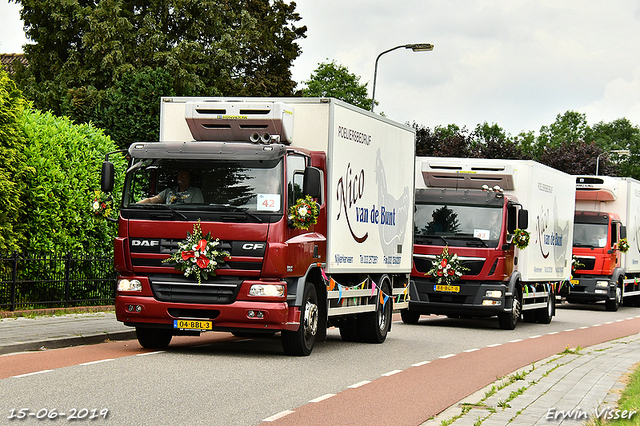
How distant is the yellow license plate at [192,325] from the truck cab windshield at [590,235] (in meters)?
20.7

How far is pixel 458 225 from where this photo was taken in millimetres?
19984

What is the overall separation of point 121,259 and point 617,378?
6535 mm

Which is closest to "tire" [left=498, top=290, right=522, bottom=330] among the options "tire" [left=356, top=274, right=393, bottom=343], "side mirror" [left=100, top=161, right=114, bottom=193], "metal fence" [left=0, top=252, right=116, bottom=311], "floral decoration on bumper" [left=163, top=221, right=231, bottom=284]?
"tire" [left=356, top=274, right=393, bottom=343]

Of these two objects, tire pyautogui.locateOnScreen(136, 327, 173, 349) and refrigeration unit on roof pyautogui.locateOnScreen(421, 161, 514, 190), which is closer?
tire pyautogui.locateOnScreen(136, 327, 173, 349)

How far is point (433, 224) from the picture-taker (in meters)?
20.1

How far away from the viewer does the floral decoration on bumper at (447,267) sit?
19547mm

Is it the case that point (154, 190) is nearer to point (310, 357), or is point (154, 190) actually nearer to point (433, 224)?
point (310, 357)

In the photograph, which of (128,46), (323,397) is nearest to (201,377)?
(323,397)

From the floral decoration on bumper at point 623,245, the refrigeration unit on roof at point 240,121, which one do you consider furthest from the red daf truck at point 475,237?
the floral decoration on bumper at point 623,245

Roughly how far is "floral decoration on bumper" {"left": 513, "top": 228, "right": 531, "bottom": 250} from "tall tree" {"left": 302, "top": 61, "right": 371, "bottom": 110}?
53.4m

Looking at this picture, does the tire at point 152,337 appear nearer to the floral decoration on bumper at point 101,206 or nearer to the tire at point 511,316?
the floral decoration on bumper at point 101,206

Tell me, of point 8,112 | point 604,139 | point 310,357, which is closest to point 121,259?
point 310,357

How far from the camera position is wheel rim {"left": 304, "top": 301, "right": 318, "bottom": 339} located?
41.8 feet
